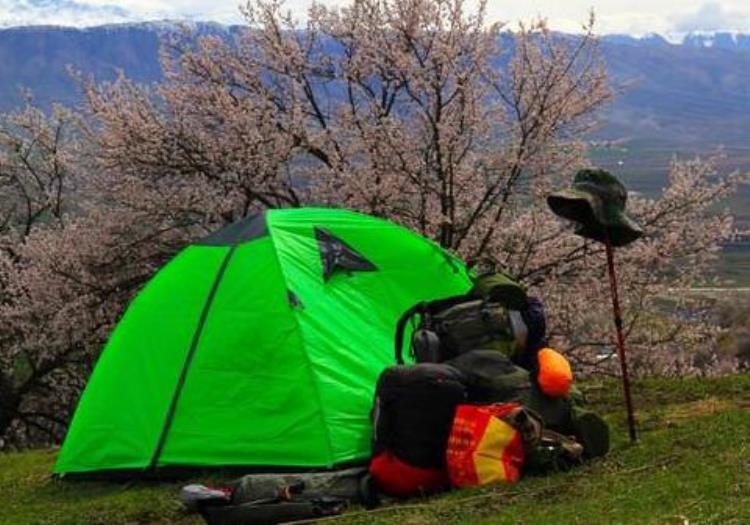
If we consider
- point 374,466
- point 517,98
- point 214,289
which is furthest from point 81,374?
point 374,466

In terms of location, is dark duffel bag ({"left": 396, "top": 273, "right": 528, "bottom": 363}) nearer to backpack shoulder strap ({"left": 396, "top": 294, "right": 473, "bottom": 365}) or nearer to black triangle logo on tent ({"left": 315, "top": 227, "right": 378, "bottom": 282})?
backpack shoulder strap ({"left": 396, "top": 294, "right": 473, "bottom": 365})

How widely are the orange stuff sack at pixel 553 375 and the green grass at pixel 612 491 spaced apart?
702 millimetres

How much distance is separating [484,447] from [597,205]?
2.66m

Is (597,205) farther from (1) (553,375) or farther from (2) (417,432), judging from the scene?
(2) (417,432)

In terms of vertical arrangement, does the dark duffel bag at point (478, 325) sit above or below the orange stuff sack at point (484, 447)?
above

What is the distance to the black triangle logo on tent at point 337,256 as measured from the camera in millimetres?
10930

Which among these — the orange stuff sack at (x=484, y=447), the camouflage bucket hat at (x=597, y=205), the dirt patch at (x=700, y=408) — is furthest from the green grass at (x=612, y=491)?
the camouflage bucket hat at (x=597, y=205)

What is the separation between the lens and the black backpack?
829 centimetres

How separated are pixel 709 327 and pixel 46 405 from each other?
55.6 feet

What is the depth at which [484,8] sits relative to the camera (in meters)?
19.4

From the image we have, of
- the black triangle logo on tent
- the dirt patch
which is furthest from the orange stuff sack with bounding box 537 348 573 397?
the black triangle logo on tent

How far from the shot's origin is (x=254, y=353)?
10047mm

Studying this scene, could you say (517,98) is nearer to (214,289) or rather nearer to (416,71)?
(416,71)

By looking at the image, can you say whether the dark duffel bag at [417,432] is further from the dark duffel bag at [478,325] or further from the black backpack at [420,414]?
the dark duffel bag at [478,325]
